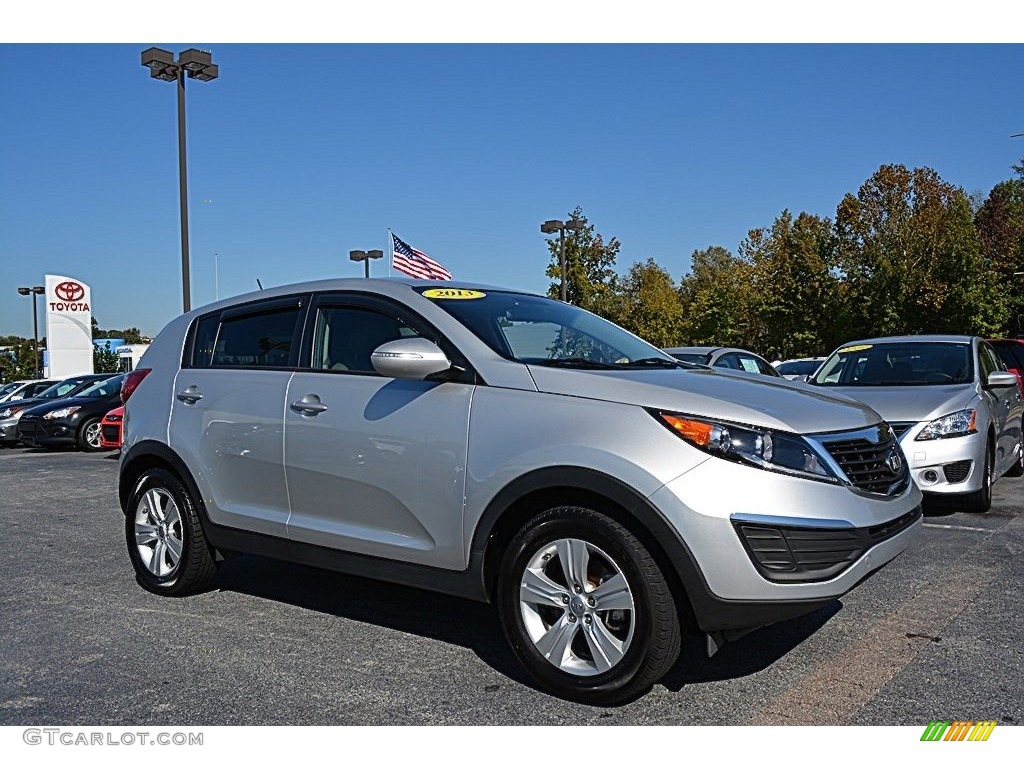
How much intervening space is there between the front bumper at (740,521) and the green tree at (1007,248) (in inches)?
1568

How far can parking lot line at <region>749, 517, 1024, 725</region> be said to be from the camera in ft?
11.7

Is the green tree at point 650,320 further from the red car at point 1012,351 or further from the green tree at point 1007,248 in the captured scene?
the red car at point 1012,351

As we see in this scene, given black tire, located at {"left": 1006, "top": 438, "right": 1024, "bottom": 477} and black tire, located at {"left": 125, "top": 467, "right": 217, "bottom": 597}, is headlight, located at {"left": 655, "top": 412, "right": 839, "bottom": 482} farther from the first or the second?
black tire, located at {"left": 1006, "top": 438, "right": 1024, "bottom": 477}

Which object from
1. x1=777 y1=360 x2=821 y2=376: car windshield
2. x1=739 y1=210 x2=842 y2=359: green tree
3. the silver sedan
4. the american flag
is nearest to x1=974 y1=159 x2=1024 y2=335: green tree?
x1=739 y1=210 x2=842 y2=359: green tree

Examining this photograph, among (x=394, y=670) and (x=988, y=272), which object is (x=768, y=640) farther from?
(x=988, y=272)

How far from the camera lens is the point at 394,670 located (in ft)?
13.6

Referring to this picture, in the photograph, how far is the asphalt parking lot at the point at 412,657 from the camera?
3631 millimetres

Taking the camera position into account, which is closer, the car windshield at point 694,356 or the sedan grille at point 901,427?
the sedan grille at point 901,427

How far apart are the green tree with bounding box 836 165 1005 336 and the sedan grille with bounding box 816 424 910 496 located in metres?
35.6

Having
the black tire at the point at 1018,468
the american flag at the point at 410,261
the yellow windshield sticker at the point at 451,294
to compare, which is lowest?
the black tire at the point at 1018,468

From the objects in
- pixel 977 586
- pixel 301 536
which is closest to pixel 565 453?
pixel 301 536

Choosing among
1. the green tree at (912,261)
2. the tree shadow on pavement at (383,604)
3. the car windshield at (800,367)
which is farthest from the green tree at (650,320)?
the tree shadow on pavement at (383,604)

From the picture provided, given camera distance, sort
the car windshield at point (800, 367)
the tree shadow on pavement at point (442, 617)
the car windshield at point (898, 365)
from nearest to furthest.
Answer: the tree shadow on pavement at point (442, 617), the car windshield at point (898, 365), the car windshield at point (800, 367)

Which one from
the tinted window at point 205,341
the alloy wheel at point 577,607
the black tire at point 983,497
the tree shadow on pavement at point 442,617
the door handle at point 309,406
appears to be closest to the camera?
the alloy wheel at point 577,607
